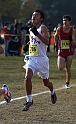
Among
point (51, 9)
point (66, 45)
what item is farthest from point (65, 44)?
point (51, 9)

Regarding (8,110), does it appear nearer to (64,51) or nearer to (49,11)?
(64,51)

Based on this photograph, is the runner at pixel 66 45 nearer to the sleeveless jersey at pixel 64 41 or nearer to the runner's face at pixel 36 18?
the sleeveless jersey at pixel 64 41

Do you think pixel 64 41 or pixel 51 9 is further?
pixel 51 9

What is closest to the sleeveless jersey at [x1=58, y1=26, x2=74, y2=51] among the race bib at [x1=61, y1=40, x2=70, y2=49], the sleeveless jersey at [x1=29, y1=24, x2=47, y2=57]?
the race bib at [x1=61, y1=40, x2=70, y2=49]

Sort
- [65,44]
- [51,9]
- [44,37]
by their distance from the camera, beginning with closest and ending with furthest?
[44,37] < [65,44] < [51,9]

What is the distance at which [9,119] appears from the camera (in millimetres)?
9336

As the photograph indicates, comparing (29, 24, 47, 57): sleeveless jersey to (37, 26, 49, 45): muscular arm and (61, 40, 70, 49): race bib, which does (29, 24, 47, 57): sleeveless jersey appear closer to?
(37, 26, 49, 45): muscular arm

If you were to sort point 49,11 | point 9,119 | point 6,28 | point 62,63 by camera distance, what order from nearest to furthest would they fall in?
point 9,119 → point 62,63 → point 6,28 → point 49,11

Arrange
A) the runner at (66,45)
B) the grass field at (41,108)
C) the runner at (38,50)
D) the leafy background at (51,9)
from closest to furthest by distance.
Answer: the grass field at (41,108) → the runner at (38,50) → the runner at (66,45) → the leafy background at (51,9)

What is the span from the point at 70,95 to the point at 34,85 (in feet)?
7.59

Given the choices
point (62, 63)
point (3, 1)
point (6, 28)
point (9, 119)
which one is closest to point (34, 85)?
point (62, 63)

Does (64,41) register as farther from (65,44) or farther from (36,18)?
(36,18)

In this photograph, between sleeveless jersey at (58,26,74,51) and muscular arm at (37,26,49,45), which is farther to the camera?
sleeveless jersey at (58,26,74,51)

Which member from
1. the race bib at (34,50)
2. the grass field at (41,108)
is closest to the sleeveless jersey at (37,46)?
the race bib at (34,50)
